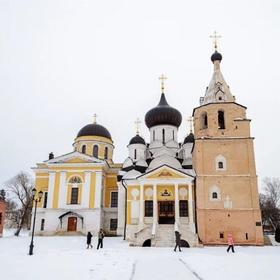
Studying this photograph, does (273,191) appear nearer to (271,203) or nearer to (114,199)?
(271,203)

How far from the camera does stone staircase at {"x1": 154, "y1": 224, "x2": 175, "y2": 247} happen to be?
976 inches

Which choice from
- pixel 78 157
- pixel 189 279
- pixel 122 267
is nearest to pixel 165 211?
pixel 78 157

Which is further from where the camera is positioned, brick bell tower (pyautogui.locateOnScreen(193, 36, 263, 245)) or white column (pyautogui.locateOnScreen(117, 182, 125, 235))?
white column (pyautogui.locateOnScreen(117, 182, 125, 235))

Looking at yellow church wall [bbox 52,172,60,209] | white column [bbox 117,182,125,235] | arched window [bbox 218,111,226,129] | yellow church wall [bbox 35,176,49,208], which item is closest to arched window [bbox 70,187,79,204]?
yellow church wall [bbox 52,172,60,209]

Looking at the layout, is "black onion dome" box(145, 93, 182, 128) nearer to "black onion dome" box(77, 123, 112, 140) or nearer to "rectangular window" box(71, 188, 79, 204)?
"black onion dome" box(77, 123, 112, 140)

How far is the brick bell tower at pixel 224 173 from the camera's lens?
25.7 meters

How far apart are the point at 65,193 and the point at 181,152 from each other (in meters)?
14.7

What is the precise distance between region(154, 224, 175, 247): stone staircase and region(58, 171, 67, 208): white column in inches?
527

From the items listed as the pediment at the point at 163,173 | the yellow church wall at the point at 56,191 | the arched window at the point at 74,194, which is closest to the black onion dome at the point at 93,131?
the yellow church wall at the point at 56,191

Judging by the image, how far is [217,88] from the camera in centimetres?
2975

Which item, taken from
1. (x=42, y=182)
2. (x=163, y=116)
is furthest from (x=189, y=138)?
(x=42, y=182)

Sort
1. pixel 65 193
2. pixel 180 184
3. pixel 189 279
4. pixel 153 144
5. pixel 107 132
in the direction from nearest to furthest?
pixel 189 279, pixel 180 184, pixel 65 193, pixel 153 144, pixel 107 132

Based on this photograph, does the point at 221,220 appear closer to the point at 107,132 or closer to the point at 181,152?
the point at 181,152

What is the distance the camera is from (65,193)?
3572cm
